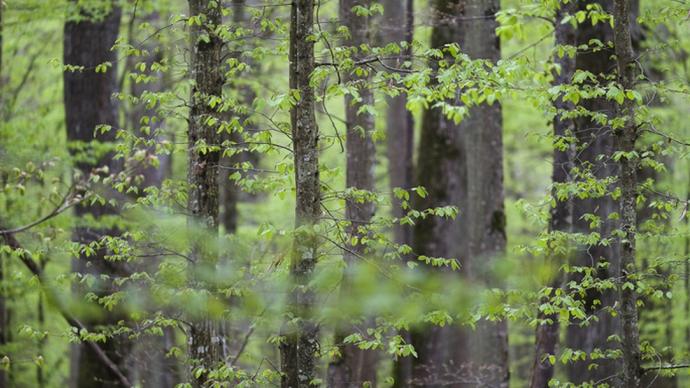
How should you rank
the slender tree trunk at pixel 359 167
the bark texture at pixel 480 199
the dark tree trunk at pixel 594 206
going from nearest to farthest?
the dark tree trunk at pixel 594 206 → the slender tree trunk at pixel 359 167 → the bark texture at pixel 480 199

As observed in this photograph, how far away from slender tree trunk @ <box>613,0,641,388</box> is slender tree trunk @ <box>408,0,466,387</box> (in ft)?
19.3

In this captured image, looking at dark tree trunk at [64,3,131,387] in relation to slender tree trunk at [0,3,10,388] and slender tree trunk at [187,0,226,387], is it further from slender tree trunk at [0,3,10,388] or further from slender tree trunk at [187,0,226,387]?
slender tree trunk at [187,0,226,387]

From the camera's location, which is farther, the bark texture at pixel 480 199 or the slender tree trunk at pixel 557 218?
the bark texture at pixel 480 199

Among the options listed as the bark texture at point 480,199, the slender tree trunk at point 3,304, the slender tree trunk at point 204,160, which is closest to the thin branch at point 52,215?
the slender tree trunk at point 204,160

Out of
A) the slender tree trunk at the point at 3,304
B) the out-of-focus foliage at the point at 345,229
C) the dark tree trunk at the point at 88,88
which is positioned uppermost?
the dark tree trunk at the point at 88,88

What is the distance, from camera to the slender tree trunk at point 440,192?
38.0ft

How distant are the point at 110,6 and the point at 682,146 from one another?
25.7 feet

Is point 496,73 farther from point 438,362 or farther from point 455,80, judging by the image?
point 438,362

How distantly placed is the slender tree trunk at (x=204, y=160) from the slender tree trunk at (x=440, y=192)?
5.64m

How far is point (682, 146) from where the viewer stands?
5.78 m

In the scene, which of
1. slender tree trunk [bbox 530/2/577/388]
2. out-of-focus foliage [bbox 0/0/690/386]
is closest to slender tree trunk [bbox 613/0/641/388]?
out-of-focus foliage [bbox 0/0/690/386]

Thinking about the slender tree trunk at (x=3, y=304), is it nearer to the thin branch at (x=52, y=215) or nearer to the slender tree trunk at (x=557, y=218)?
the thin branch at (x=52, y=215)

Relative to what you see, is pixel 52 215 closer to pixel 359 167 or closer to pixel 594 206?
pixel 359 167

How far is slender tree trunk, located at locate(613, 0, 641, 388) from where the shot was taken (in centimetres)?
552
